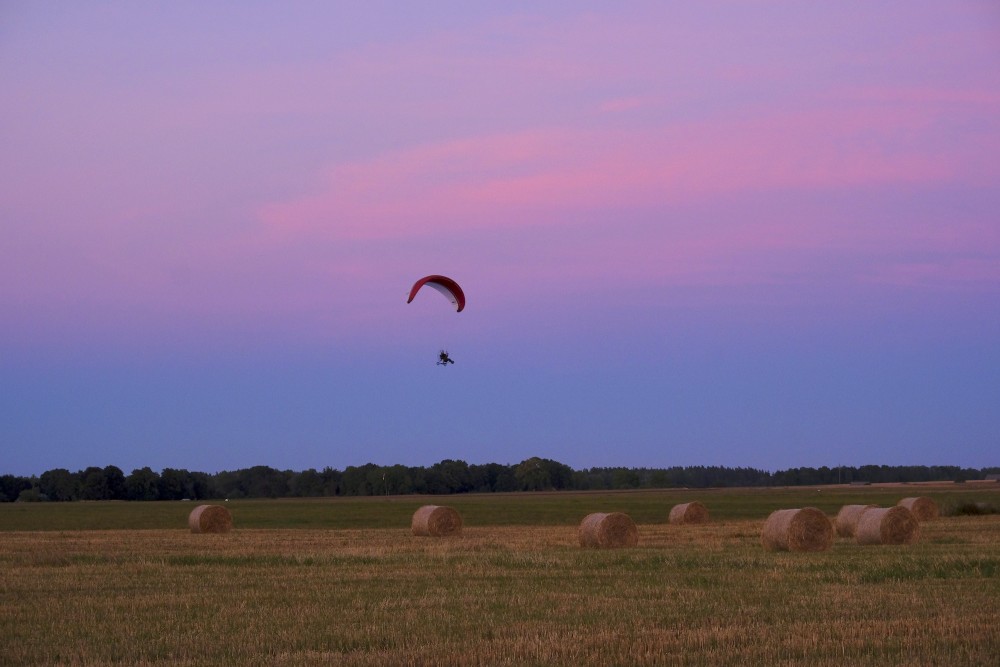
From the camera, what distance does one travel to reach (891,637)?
1111cm

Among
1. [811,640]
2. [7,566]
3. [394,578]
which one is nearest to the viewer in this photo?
[811,640]

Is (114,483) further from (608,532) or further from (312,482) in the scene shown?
(608,532)

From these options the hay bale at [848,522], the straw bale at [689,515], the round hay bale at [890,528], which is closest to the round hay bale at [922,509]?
the straw bale at [689,515]

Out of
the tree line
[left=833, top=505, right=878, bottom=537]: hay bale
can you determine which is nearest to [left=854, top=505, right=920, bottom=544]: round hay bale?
[left=833, top=505, right=878, bottom=537]: hay bale

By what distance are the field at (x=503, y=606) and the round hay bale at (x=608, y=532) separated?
0.73 metres

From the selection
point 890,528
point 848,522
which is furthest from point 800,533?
point 848,522

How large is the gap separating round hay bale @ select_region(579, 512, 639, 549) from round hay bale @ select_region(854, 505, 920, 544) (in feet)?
14.5

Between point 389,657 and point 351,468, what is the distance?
12139 cm

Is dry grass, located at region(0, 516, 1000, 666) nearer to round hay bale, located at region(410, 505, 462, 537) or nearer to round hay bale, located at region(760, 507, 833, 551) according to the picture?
round hay bale, located at region(760, 507, 833, 551)

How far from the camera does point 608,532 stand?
2308 centimetres

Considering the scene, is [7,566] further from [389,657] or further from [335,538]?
[389,657]

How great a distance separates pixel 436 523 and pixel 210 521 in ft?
23.6

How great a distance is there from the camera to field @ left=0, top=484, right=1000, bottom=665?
34.7ft

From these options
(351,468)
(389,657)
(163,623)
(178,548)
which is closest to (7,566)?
(178,548)
